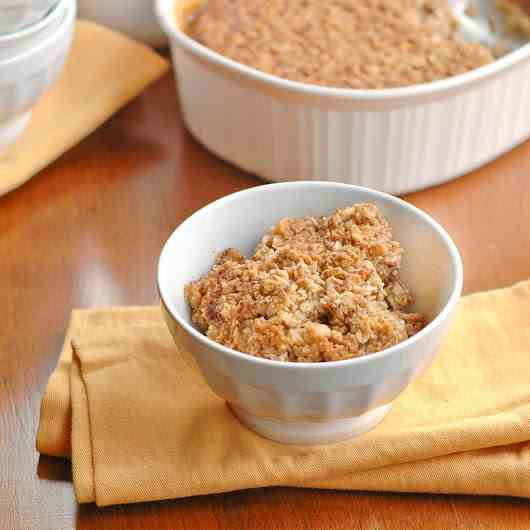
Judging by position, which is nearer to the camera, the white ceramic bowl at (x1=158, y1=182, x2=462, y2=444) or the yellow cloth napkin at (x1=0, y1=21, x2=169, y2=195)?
the white ceramic bowl at (x1=158, y1=182, x2=462, y2=444)

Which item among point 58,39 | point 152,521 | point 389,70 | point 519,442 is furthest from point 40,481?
point 389,70

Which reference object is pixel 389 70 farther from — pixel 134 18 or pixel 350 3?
pixel 134 18

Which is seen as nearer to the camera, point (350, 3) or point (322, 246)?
point (322, 246)

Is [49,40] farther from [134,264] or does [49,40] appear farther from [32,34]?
[134,264]

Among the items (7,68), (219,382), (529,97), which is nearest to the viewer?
(219,382)

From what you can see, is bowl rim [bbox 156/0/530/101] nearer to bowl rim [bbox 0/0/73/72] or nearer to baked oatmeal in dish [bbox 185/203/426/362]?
bowl rim [bbox 0/0/73/72]

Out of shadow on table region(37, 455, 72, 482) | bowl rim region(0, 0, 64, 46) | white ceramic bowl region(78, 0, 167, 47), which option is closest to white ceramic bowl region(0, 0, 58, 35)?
bowl rim region(0, 0, 64, 46)
